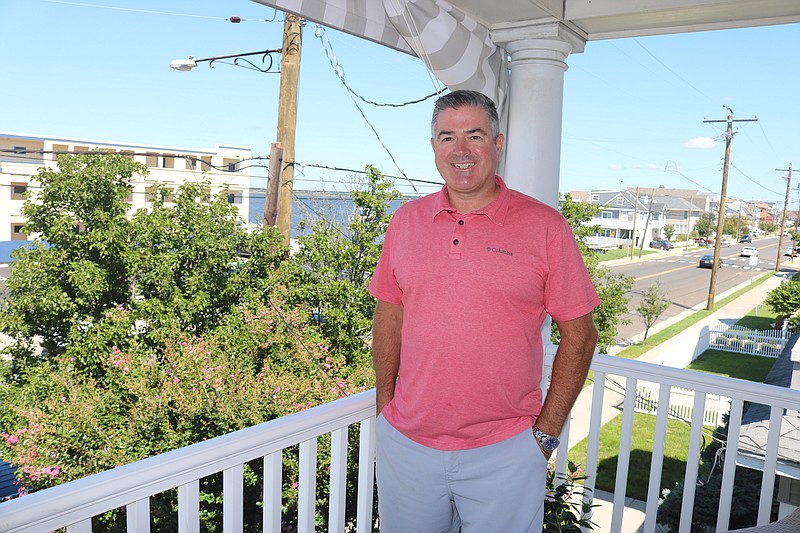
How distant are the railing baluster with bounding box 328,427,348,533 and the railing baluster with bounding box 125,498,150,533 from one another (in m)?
0.58

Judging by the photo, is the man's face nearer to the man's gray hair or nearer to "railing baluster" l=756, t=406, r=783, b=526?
the man's gray hair

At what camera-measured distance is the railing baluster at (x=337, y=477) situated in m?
1.68

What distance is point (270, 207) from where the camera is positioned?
8461 millimetres

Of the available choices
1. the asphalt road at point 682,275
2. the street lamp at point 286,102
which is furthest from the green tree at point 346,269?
the asphalt road at point 682,275

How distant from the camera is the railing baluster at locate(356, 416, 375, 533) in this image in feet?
5.86

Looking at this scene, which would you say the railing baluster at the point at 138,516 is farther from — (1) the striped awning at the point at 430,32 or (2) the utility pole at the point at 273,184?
(2) the utility pole at the point at 273,184

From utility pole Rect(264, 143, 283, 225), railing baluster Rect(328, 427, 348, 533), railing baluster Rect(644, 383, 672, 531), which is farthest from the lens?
utility pole Rect(264, 143, 283, 225)

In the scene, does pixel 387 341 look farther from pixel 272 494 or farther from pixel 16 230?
pixel 16 230

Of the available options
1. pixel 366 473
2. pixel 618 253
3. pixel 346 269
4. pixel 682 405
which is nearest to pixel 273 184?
pixel 346 269

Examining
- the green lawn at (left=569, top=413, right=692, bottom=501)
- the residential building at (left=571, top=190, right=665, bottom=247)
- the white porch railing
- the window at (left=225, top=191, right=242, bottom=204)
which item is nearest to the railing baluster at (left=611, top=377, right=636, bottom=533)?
the white porch railing

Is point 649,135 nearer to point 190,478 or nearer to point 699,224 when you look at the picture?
point 699,224

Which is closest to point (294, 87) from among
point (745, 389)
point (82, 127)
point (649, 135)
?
point (745, 389)

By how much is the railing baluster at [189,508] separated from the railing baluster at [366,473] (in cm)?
58

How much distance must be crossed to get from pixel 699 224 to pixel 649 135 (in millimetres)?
11737
